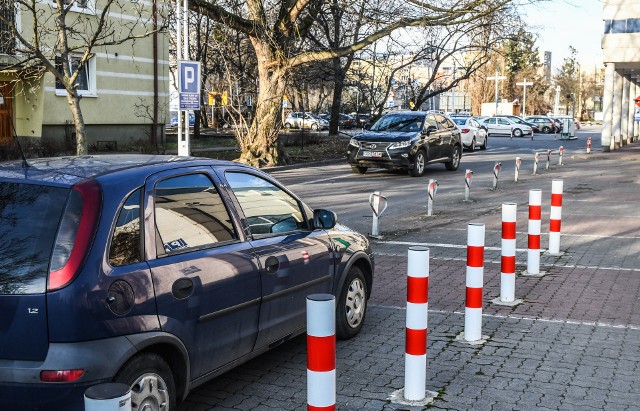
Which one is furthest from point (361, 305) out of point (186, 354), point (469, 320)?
point (186, 354)

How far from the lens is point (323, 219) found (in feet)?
19.2

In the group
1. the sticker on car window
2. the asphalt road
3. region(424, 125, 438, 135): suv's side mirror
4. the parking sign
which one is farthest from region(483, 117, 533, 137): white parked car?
the sticker on car window

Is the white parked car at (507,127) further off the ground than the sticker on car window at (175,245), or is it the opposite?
the white parked car at (507,127)

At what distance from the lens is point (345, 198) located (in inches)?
683

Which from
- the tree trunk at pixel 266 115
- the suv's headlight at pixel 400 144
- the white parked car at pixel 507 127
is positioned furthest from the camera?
the white parked car at pixel 507 127

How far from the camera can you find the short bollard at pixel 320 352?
3.51 metres

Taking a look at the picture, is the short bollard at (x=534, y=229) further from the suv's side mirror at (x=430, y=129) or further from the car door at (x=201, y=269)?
the suv's side mirror at (x=430, y=129)

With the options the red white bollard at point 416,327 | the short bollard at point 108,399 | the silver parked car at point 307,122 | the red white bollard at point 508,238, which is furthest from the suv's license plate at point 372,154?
the silver parked car at point 307,122

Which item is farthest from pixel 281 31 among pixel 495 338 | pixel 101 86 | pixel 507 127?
pixel 507 127

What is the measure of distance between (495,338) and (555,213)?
374 centimetres

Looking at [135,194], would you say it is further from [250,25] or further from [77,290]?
[250,25]

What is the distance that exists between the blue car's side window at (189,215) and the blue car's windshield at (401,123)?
18.4m

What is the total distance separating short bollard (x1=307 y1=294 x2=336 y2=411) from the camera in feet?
11.5

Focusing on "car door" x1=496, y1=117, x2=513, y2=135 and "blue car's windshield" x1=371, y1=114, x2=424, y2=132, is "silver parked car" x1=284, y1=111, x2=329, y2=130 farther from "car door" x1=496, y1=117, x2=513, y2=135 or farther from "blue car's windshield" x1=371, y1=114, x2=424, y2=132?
"blue car's windshield" x1=371, y1=114, x2=424, y2=132
